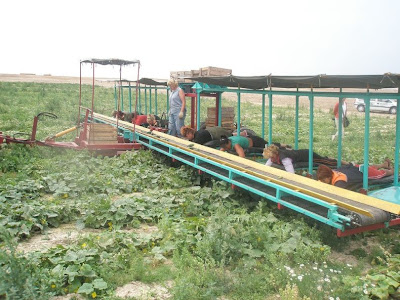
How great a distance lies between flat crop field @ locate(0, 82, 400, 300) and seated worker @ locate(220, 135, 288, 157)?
1.04 m

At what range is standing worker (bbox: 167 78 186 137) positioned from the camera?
38.3 ft

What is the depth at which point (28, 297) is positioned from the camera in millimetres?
3811

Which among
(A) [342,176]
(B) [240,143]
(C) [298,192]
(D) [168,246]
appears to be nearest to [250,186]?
(C) [298,192]

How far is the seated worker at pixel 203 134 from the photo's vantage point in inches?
408

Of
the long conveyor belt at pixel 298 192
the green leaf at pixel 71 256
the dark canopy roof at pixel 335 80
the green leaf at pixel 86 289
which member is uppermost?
the dark canopy roof at pixel 335 80

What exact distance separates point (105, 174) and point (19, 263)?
508 cm

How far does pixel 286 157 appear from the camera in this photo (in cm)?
796

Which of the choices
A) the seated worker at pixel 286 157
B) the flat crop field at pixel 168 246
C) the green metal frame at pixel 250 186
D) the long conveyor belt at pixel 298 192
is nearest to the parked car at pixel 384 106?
the green metal frame at pixel 250 186

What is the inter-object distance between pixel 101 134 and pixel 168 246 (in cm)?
689

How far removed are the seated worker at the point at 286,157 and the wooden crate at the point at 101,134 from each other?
522 centimetres

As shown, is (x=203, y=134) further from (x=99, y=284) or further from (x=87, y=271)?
(x=99, y=284)

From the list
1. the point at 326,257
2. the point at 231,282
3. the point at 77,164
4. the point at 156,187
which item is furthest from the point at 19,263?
the point at 77,164

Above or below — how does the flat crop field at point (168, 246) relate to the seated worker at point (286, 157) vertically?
below

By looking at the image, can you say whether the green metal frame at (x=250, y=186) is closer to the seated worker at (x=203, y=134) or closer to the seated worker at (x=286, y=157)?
the seated worker at (x=203, y=134)
